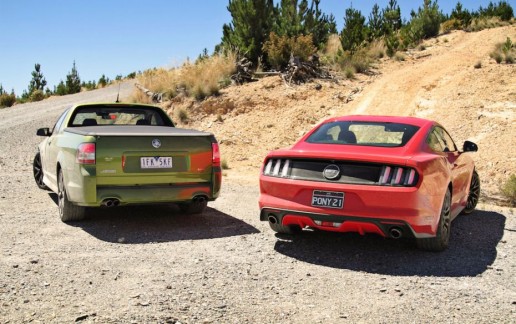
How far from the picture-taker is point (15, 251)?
6.03 metres

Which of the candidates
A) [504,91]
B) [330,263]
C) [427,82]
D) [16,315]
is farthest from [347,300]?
[427,82]

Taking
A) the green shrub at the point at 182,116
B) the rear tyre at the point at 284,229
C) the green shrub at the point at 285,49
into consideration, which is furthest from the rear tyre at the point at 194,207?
the green shrub at the point at 285,49

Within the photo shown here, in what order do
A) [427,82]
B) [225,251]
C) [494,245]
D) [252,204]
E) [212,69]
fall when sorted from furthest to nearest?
[212,69] → [427,82] → [252,204] → [494,245] → [225,251]

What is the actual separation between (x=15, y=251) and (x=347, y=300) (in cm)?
356

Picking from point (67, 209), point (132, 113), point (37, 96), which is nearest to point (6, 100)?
point (37, 96)

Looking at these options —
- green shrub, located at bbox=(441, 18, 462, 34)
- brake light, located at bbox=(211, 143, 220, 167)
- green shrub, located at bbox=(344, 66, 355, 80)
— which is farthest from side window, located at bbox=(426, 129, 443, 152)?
green shrub, located at bbox=(441, 18, 462, 34)

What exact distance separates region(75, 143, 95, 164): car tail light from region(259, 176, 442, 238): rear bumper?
2.32 m

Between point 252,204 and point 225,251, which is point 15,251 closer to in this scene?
point 225,251

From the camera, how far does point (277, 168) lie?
6.14 m

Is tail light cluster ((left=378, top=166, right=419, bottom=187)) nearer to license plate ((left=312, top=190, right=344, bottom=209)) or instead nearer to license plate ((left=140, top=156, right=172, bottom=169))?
license plate ((left=312, top=190, right=344, bottom=209))

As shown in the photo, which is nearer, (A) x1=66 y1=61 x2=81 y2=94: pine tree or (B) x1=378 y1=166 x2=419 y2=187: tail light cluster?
(B) x1=378 y1=166 x2=419 y2=187: tail light cluster

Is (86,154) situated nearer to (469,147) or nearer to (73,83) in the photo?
(469,147)

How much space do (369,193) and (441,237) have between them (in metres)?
1.09

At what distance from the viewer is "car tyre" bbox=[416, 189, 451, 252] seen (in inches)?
235
